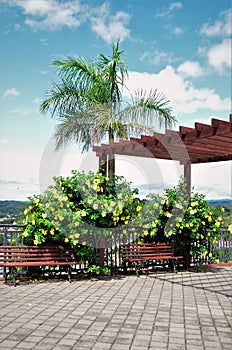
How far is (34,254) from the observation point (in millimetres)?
7715

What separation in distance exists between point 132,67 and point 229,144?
9.02 m

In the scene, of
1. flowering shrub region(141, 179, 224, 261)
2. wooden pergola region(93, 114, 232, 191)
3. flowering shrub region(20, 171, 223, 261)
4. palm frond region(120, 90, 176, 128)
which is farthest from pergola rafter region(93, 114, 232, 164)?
palm frond region(120, 90, 176, 128)

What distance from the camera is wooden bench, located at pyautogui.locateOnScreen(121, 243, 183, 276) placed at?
27.7 feet

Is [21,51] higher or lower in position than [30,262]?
higher

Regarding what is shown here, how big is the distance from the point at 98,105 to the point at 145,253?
799cm

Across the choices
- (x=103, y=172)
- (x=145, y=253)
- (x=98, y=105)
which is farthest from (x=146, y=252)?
(x=98, y=105)

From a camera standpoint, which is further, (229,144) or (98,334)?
(229,144)

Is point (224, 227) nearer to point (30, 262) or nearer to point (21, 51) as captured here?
point (30, 262)

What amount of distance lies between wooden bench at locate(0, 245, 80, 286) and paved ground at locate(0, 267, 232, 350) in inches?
14.5

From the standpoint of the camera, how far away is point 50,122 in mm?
15664

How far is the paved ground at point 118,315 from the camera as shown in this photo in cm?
420

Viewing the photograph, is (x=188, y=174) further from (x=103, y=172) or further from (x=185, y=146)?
(x=103, y=172)

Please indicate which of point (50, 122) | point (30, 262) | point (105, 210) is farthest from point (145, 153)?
point (50, 122)

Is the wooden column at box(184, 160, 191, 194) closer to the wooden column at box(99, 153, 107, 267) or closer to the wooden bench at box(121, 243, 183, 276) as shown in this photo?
the wooden bench at box(121, 243, 183, 276)
